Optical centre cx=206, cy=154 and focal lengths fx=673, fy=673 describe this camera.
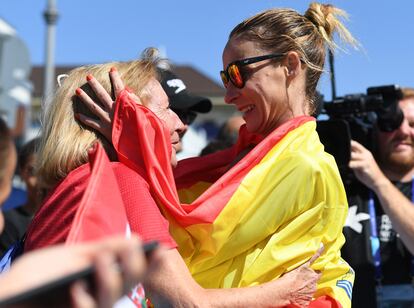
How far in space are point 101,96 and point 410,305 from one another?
83.5 inches

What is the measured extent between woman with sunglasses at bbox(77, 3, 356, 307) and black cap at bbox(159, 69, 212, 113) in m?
0.26

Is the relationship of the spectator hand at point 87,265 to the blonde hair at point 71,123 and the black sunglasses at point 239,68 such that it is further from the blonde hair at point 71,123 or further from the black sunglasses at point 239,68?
the black sunglasses at point 239,68

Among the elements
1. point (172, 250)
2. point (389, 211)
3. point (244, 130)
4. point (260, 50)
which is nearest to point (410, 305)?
point (389, 211)

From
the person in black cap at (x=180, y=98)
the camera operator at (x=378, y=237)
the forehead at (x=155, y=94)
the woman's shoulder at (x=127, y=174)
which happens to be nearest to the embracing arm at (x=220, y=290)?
the woman's shoulder at (x=127, y=174)

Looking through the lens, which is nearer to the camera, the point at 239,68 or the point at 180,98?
the point at 239,68

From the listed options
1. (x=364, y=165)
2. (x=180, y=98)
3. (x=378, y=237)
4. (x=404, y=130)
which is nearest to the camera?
(x=180, y=98)

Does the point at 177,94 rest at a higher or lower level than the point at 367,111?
higher

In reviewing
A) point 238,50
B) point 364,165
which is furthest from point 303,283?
point 364,165

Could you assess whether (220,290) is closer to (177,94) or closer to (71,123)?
(71,123)

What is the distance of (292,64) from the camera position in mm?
2477

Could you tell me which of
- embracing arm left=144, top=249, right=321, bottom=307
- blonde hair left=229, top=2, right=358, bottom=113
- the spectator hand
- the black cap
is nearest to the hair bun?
blonde hair left=229, top=2, right=358, bottom=113

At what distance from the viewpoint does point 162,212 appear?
210cm

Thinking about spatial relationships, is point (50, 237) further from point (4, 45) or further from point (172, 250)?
point (4, 45)

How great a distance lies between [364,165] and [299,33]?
1.10 m
